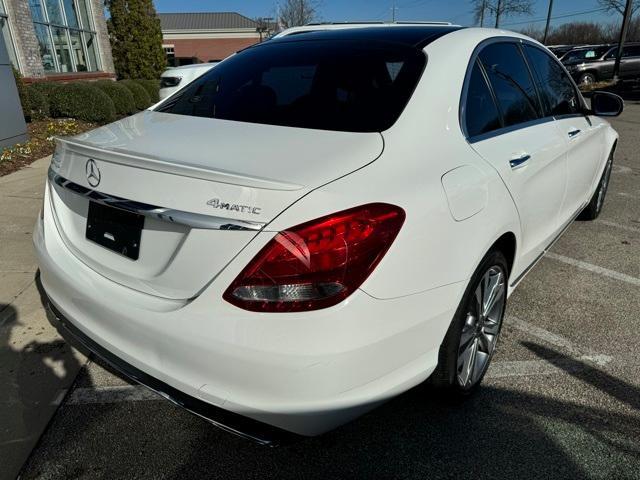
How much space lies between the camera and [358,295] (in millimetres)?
1491

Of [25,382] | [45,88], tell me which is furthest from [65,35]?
[25,382]

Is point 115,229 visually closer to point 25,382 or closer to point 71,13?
point 25,382

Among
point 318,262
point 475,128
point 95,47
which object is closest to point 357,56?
point 475,128

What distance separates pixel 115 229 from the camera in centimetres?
181

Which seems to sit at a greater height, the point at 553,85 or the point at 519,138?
the point at 553,85

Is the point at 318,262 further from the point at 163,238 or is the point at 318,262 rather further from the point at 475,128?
the point at 475,128

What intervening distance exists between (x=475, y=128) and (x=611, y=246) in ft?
9.41

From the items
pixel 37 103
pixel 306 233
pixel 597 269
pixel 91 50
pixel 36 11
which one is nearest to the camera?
pixel 306 233

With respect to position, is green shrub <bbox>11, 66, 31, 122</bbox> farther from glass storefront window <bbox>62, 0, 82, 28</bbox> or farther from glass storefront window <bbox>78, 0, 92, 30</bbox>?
glass storefront window <bbox>78, 0, 92, 30</bbox>

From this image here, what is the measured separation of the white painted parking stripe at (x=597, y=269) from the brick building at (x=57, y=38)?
11202 millimetres

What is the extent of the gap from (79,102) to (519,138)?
9.82m

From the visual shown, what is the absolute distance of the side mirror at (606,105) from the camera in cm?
383

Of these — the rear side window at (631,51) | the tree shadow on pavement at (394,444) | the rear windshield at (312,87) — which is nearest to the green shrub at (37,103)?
the rear windshield at (312,87)

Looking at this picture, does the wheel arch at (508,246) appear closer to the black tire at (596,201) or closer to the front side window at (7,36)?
the black tire at (596,201)
